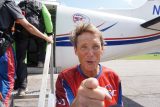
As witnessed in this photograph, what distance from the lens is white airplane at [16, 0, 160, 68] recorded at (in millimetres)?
7473

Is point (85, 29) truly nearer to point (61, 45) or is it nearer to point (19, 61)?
point (19, 61)

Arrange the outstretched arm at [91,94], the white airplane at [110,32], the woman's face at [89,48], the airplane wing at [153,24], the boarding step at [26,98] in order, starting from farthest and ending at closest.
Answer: the airplane wing at [153,24] → the white airplane at [110,32] → the boarding step at [26,98] → the woman's face at [89,48] → the outstretched arm at [91,94]

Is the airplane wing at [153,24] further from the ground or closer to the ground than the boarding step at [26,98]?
further from the ground

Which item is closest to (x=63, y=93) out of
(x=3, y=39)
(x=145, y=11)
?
(x=3, y=39)

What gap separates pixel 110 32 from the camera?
317 inches

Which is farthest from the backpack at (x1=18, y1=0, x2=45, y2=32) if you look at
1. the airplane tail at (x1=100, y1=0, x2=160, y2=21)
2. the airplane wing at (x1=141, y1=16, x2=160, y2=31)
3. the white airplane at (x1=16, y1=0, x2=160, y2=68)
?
the airplane tail at (x1=100, y1=0, x2=160, y2=21)

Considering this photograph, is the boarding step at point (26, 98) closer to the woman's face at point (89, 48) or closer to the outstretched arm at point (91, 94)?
the woman's face at point (89, 48)

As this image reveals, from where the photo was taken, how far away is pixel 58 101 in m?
1.63

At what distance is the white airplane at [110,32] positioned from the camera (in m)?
7.47

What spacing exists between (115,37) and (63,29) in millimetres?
1364

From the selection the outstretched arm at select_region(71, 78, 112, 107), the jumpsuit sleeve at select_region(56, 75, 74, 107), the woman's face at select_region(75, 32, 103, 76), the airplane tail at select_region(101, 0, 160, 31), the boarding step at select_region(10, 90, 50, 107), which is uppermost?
the airplane tail at select_region(101, 0, 160, 31)

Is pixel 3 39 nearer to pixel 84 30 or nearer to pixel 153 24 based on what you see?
pixel 84 30

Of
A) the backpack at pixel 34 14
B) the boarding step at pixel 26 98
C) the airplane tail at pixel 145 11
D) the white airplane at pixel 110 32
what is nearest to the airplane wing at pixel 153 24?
the white airplane at pixel 110 32

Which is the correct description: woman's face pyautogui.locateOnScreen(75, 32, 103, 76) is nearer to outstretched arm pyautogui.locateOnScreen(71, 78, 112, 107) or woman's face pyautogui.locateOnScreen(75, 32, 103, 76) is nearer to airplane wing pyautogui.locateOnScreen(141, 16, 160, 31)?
outstretched arm pyautogui.locateOnScreen(71, 78, 112, 107)
